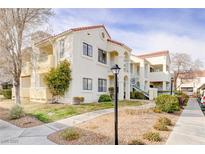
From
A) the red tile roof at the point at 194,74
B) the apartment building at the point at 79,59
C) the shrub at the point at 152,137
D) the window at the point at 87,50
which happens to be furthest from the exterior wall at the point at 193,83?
the shrub at the point at 152,137

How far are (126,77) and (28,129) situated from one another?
12.9 meters

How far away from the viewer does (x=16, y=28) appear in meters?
11.3

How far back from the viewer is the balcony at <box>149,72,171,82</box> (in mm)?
24906

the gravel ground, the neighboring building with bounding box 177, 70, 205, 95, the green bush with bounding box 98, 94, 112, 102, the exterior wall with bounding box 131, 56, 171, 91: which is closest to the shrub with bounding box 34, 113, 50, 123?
the gravel ground

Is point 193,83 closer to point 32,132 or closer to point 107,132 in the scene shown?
point 107,132

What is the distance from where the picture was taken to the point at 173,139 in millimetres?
6023

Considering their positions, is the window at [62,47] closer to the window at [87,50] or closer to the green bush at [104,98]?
the window at [87,50]

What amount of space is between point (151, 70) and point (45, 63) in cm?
A: 1691

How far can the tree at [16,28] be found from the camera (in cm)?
1088

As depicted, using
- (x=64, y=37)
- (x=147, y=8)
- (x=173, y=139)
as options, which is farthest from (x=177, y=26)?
(x=64, y=37)

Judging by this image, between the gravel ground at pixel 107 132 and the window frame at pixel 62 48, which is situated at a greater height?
the window frame at pixel 62 48

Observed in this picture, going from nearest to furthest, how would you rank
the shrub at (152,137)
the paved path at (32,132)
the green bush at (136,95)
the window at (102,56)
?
the shrub at (152,137) → the paved path at (32,132) → the window at (102,56) → the green bush at (136,95)

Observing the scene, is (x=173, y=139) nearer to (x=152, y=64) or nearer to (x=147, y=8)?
(x=147, y=8)

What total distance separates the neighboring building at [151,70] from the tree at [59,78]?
12186 mm
